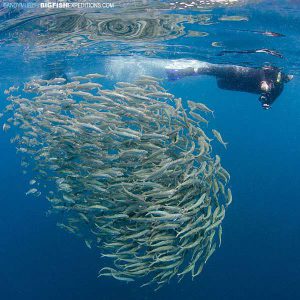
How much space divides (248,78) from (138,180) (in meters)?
8.99

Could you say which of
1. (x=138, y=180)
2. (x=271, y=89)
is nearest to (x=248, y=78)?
(x=271, y=89)

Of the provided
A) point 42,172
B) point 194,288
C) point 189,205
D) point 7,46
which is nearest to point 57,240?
point 194,288

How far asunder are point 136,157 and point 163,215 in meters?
1.28

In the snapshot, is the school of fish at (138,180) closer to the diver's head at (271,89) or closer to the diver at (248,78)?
the diver's head at (271,89)

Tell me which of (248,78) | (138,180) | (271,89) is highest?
(248,78)

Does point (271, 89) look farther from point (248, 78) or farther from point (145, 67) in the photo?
→ point (145, 67)

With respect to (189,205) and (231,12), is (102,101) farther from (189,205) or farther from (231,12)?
(231,12)

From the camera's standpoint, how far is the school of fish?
5918 mm

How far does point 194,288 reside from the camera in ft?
55.3

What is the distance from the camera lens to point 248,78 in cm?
1307

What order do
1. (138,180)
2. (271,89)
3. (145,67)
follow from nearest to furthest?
(138,180), (271,89), (145,67)

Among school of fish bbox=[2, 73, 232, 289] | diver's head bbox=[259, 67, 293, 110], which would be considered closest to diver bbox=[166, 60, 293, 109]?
diver's head bbox=[259, 67, 293, 110]

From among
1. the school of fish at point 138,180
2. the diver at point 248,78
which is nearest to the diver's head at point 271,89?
the diver at point 248,78

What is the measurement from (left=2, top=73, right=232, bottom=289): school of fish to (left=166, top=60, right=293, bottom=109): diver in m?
5.00
